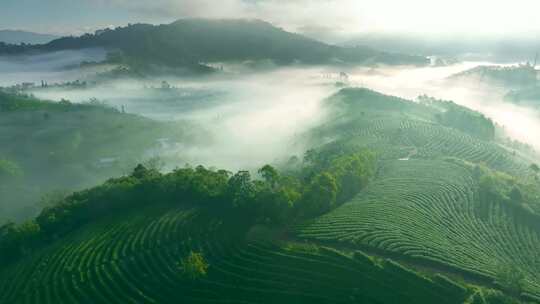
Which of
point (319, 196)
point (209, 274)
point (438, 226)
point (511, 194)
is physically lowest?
point (209, 274)

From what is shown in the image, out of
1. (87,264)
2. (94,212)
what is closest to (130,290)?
(87,264)

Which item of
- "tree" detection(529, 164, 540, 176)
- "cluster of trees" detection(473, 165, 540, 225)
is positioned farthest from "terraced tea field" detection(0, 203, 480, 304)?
"tree" detection(529, 164, 540, 176)

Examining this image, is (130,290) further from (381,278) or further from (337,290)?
(381,278)

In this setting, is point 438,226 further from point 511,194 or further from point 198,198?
point 198,198

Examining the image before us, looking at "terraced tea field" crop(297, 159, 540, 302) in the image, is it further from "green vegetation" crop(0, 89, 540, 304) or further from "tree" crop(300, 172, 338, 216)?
"tree" crop(300, 172, 338, 216)

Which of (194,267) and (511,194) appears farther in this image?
(511,194)

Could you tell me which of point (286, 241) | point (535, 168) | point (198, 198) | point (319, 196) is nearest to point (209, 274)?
point (286, 241)
